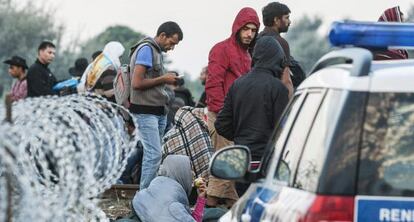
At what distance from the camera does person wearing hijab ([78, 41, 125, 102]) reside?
1590 cm

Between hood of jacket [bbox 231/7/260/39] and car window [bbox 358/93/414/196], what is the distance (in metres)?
6.03

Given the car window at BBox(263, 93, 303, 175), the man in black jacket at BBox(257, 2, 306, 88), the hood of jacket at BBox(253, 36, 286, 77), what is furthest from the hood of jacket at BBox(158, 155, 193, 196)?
the car window at BBox(263, 93, 303, 175)

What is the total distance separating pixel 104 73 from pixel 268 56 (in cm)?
562

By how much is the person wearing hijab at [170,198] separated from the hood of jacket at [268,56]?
957mm

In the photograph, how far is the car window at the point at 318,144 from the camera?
19.6ft

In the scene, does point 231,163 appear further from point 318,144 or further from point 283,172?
point 318,144

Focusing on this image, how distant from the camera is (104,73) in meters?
16.0

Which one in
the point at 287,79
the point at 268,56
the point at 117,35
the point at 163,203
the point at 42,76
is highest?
the point at 268,56

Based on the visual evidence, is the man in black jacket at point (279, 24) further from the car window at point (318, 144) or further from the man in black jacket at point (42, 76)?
the car window at point (318, 144)

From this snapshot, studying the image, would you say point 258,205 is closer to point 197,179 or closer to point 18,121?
point 18,121

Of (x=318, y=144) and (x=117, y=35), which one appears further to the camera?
(x=117, y=35)

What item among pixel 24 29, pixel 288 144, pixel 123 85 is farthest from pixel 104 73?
pixel 24 29

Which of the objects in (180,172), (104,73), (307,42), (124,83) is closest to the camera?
(180,172)

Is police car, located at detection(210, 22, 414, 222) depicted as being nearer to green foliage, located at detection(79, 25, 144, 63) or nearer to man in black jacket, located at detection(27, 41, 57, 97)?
man in black jacket, located at detection(27, 41, 57, 97)
